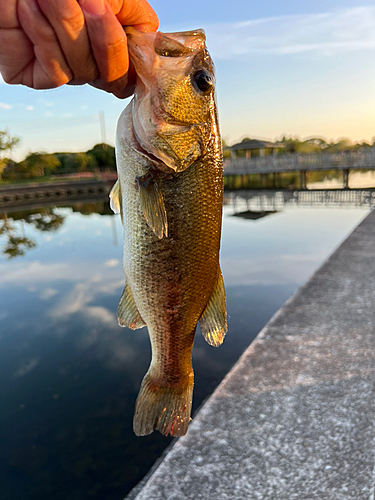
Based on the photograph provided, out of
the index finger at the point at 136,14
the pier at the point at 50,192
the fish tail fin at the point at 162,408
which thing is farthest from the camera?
the pier at the point at 50,192

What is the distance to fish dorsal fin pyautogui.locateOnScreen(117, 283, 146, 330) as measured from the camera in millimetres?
1551

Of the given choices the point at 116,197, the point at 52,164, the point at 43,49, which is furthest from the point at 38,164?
the point at 43,49

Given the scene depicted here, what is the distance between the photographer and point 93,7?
97 centimetres

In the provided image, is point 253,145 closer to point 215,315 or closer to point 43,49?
point 215,315

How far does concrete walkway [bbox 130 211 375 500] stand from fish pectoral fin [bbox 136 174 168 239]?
2003 mm

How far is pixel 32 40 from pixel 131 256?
0.77 metres

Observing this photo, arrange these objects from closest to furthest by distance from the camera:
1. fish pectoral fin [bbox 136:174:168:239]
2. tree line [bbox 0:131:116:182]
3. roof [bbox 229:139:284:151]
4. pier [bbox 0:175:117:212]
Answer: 1. fish pectoral fin [bbox 136:174:168:239]
2. pier [bbox 0:175:117:212]
3. roof [bbox 229:139:284:151]
4. tree line [bbox 0:131:116:182]

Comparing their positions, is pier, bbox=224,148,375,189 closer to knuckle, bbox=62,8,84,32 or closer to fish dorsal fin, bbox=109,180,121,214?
fish dorsal fin, bbox=109,180,121,214

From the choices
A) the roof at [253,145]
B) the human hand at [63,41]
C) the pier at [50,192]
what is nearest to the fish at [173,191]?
the human hand at [63,41]

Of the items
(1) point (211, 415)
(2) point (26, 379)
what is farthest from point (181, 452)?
(2) point (26, 379)

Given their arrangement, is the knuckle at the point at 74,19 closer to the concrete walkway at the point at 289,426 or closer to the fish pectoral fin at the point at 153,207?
the fish pectoral fin at the point at 153,207

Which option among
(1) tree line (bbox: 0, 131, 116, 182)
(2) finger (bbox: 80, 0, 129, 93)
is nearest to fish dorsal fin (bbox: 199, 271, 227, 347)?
(2) finger (bbox: 80, 0, 129, 93)

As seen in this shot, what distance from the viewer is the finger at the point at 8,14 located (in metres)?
0.90

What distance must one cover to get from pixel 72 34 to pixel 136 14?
0.33 m
